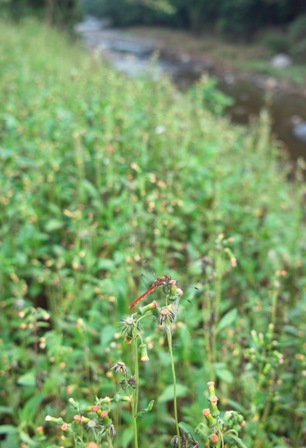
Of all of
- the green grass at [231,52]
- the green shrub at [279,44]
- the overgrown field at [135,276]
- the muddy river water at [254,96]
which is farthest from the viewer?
the green shrub at [279,44]

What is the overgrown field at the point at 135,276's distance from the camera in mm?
1580

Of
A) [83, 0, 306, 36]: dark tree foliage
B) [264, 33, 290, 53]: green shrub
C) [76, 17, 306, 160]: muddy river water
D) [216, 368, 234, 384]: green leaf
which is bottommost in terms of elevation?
[76, 17, 306, 160]: muddy river water

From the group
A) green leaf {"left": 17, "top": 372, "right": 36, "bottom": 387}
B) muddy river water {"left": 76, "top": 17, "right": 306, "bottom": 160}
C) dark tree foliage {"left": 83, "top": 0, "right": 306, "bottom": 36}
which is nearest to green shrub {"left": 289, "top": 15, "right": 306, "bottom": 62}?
dark tree foliage {"left": 83, "top": 0, "right": 306, "bottom": 36}

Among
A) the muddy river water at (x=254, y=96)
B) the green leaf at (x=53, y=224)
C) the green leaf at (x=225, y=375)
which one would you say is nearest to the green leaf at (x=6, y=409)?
the green leaf at (x=225, y=375)

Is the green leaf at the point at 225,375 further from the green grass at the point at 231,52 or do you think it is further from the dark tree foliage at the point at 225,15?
the dark tree foliage at the point at 225,15

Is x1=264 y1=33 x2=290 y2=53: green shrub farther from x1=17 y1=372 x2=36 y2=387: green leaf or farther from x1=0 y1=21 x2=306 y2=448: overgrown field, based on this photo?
x1=17 y1=372 x2=36 y2=387: green leaf

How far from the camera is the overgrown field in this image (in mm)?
1580

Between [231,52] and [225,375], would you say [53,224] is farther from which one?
[231,52]

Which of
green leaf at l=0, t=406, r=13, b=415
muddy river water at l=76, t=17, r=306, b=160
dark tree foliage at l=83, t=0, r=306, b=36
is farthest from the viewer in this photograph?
dark tree foliage at l=83, t=0, r=306, b=36

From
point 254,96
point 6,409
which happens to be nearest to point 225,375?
point 6,409

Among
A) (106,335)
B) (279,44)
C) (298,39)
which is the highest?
(298,39)

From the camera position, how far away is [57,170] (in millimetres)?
2941

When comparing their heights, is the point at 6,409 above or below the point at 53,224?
below

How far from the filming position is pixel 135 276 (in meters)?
2.09
